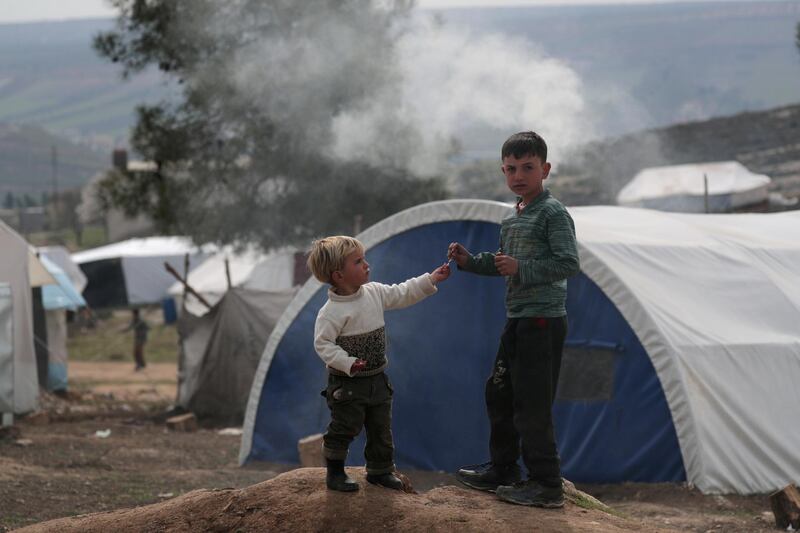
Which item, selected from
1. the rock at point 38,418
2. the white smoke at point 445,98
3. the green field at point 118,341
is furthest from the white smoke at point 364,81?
the rock at point 38,418

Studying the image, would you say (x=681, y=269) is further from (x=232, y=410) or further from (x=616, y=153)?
(x=616, y=153)

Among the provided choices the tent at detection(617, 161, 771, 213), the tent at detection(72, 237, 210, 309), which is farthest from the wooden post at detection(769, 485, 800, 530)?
the tent at detection(72, 237, 210, 309)

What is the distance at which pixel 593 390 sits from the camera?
10758 millimetres

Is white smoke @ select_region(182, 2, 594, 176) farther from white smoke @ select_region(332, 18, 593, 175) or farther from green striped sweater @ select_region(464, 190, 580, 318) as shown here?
green striped sweater @ select_region(464, 190, 580, 318)

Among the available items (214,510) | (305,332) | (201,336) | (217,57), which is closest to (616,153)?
(217,57)

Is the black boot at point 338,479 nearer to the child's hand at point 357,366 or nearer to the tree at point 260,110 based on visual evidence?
the child's hand at point 357,366

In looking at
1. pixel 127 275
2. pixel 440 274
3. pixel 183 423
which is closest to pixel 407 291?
pixel 440 274

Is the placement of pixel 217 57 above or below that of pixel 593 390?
above

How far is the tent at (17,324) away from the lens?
57.7 ft

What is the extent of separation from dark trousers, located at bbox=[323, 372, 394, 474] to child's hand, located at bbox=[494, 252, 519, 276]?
0.76 meters

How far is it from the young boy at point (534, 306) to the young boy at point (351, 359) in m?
0.50

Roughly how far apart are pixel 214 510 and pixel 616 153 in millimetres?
38599

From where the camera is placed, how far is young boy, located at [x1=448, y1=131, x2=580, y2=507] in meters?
5.95

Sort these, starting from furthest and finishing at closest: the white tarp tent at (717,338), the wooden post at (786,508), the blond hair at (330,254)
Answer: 1. the white tarp tent at (717,338)
2. the wooden post at (786,508)
3. the blond hair at (330,254)
